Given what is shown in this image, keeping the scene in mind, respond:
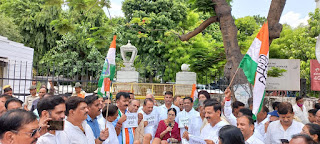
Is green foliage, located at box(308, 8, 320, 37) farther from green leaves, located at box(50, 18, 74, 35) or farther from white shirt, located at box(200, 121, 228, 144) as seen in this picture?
white shirt, located at box(200, 121, 228, 144)

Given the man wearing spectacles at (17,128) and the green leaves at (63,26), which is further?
the green leaves at (63,26)

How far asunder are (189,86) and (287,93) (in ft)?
14.6

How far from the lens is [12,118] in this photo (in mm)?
2596

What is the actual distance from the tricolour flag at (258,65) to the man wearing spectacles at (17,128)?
3.42m

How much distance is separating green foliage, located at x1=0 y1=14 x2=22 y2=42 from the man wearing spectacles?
89.9ft

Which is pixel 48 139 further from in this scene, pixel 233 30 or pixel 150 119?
pixel 233 30

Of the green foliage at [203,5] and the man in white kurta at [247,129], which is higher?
the green foliage at [203,5]

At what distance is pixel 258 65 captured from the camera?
5238 mm

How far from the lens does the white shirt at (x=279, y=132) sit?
4922 mm

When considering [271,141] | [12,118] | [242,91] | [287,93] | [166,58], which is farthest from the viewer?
[166,58]

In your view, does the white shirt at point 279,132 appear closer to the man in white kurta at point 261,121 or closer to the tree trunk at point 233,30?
the man in white kurta at point 261,121

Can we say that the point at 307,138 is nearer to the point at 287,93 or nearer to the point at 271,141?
the point at 271,141

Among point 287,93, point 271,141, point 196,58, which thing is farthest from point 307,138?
point 287,93

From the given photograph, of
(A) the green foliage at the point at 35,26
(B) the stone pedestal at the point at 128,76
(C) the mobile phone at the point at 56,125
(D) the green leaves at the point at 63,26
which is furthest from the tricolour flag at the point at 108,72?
(A) the green foliage at the point at 35,26
